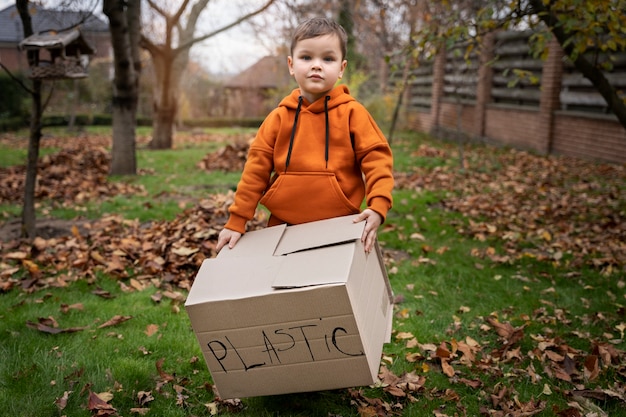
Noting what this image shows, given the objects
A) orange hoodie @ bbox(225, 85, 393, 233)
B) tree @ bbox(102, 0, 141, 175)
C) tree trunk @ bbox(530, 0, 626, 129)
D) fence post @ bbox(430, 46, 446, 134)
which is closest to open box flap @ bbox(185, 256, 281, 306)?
orange hoodie @ bbox(225, 85, 393, 233)

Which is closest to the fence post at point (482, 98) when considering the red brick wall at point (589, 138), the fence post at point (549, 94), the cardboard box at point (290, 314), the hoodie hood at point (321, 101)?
the fence post at point (549, 94)

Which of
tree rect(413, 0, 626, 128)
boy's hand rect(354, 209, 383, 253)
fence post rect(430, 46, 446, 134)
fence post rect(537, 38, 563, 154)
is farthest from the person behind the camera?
fence post rect(430, 46, 446, 134)

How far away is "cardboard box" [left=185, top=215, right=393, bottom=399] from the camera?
83.0 inches

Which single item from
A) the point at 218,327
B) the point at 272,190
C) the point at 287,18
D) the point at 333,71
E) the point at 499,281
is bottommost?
the point at 499,281

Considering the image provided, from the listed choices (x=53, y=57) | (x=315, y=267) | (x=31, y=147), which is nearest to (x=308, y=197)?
(x=315, y=267)

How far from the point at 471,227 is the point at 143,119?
21253mm

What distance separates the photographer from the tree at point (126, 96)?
853 cm

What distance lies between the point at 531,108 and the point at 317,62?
1163 centimetres

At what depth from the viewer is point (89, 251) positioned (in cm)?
488

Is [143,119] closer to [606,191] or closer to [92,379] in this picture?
[606,191]

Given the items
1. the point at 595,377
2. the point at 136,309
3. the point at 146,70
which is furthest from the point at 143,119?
the point at 595,377

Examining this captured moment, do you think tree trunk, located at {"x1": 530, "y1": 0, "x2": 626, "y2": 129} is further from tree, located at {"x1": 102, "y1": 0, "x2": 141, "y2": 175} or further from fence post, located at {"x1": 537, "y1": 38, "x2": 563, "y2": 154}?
fence post, located at {"x1": 537, "y1": 38, "x2": 563, "y2": 154}

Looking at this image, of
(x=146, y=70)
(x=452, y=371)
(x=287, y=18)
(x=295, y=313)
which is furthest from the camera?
(x=146, y=70)

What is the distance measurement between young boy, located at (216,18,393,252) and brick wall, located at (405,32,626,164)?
243 inches
